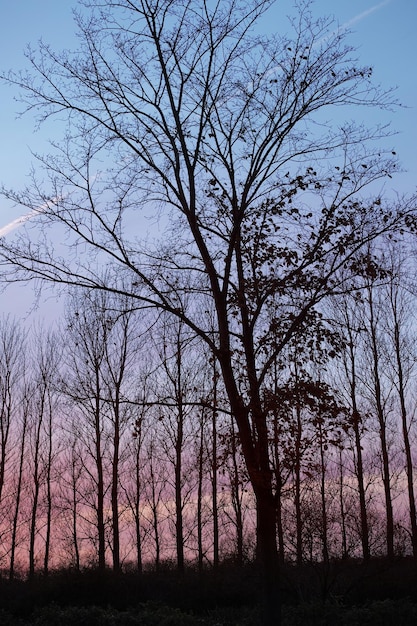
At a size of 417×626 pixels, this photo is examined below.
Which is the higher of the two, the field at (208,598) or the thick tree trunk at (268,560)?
the thick tree trunk at (268,560)

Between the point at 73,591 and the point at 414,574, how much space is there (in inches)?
375

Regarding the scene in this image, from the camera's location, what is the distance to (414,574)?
58.4 feet

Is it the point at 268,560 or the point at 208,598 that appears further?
the point at 208,598

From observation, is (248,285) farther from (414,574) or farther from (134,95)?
(414,574)

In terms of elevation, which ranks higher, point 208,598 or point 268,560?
point 268,560

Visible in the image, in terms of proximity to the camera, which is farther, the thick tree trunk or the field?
the field

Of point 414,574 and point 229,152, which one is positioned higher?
point 229,152

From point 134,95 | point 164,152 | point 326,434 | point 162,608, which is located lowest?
point 162,608

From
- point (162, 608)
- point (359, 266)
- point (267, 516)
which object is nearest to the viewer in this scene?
point (267, 516)

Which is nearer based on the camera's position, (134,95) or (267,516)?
(267,516)

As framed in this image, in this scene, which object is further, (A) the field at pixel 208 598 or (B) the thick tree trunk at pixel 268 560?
(A) the field at pixel 208 598

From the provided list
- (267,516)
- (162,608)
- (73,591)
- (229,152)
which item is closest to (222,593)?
(162,608)

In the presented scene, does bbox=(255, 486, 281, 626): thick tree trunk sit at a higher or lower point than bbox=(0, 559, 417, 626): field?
higher

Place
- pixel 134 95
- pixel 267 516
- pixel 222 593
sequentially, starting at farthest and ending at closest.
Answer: pixel 222 593, pixel 134 95, pixel 267 516
